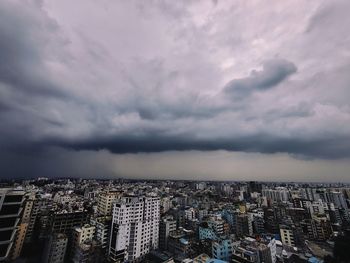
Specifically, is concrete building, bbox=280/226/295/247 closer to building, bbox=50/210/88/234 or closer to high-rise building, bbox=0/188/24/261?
building, bbox=50/210/88/234

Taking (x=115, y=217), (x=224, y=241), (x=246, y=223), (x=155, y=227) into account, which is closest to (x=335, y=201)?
(x=246, y=223)

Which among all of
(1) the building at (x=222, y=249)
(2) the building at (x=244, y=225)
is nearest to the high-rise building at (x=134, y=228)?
(1) the building at (x=222, y=249)

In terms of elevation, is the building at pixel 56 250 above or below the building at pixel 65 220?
below

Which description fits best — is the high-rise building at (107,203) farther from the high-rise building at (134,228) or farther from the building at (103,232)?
the high-rise building at (134,228)

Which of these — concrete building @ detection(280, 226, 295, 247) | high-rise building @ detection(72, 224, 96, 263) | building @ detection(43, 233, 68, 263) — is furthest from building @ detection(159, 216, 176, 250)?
concrete building @ detection(280, 226, 295, 247)

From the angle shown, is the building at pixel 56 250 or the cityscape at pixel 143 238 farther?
the building at pixel 56 250
